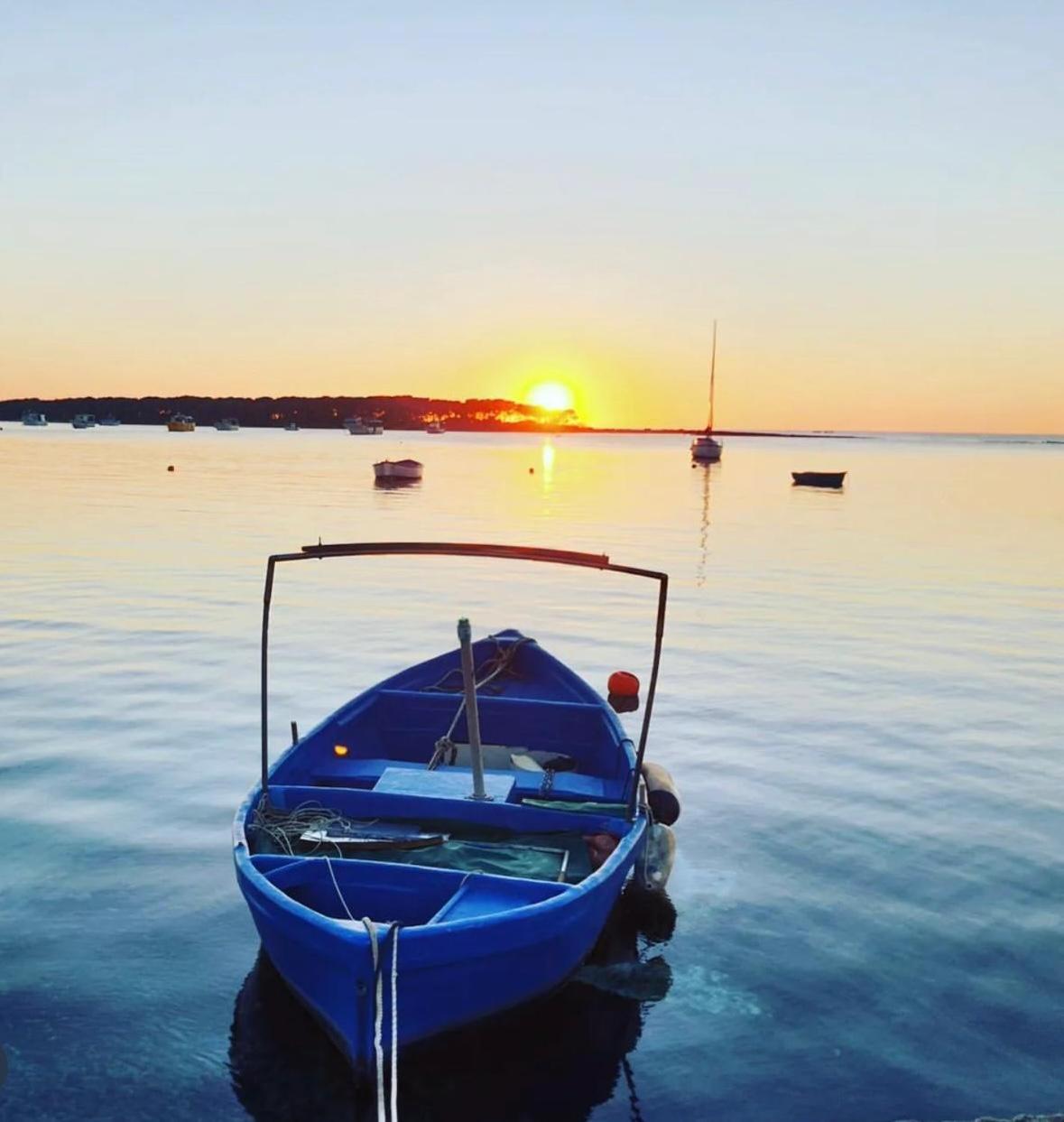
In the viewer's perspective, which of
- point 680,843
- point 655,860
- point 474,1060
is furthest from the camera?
point 680,843

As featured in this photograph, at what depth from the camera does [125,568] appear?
33.6 m

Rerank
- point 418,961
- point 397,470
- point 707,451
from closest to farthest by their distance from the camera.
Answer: point 418,961 → point 397,470 → point 707,451

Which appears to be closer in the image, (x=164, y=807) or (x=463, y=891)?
(x=463, y=891)

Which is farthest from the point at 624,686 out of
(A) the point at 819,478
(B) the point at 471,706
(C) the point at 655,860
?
(A) the point at 819,478

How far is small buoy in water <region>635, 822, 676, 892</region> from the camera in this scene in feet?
36.1

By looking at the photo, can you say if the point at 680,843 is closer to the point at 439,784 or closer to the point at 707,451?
the point at 439,784

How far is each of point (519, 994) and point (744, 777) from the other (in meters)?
8.23

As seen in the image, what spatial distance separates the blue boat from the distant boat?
7930cm

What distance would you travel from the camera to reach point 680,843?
1316 cm

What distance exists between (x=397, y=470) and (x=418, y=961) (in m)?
77.9

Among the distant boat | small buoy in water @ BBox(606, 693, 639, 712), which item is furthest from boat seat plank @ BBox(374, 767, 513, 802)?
the distant boat

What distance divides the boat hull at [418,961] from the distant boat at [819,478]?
84.7 m

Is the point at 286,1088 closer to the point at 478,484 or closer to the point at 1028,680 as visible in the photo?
the point at 1028,680

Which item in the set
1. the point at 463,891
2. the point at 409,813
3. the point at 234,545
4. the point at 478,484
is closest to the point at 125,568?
the point at 234,545
